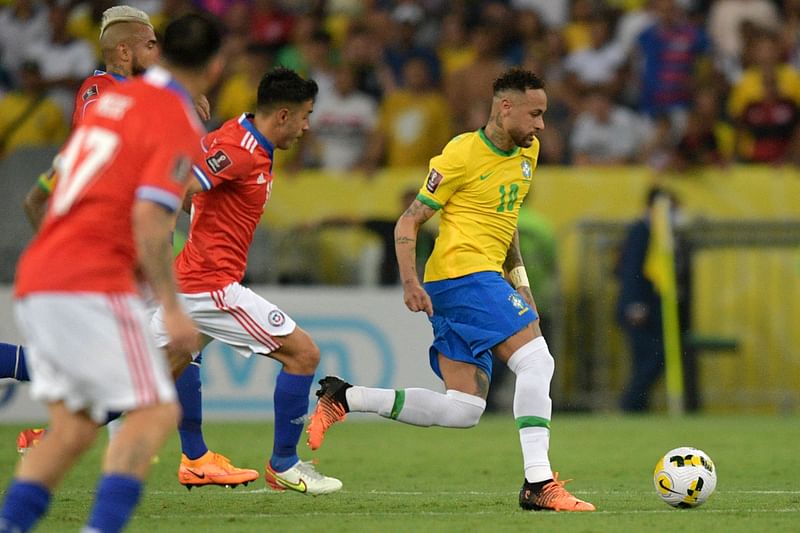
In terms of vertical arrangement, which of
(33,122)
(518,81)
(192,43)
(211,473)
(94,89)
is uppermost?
(33,122)

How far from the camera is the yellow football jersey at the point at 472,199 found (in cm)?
806

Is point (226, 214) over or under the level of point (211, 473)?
over

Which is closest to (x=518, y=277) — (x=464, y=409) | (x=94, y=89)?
(x=464, y=409)

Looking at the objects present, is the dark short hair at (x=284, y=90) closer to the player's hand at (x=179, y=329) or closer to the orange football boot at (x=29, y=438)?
the orange football boot at (x=29, y=438)

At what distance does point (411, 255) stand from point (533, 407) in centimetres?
105

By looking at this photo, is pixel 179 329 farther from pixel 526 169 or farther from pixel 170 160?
pixel 526 169

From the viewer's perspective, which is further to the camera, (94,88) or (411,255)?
(94,88)

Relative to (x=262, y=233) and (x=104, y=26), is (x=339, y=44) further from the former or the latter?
(x=104, y=26)

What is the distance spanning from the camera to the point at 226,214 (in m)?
8.07

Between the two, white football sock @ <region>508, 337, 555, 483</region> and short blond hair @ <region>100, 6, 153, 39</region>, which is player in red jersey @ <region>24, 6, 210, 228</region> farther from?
white football sock @ <region>508, 337, 555, 483</region>

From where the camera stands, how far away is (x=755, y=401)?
16.0m

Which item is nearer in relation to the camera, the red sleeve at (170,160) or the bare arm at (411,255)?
the red sleeve at (170,160)

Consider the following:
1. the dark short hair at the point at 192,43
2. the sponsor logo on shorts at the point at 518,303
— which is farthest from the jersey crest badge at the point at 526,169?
the dark short hair at the point at 192,43

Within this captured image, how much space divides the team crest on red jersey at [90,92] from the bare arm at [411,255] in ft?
6.17
